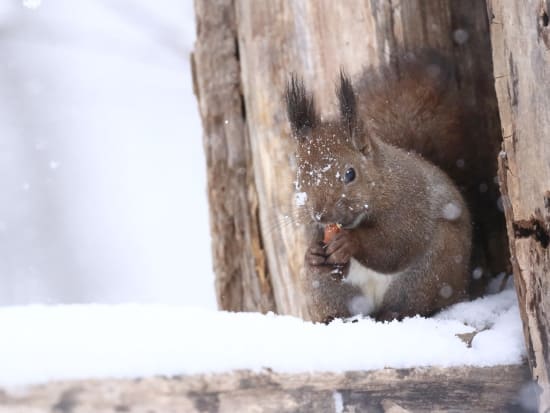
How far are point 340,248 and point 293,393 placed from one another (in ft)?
2.17

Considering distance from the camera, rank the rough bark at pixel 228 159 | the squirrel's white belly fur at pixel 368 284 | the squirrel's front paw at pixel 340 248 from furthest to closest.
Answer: the rough bark at pixel 228 159
the squirrel's white belly fur at pixel 368 284
the squirrel's front paw at pixel 340 248

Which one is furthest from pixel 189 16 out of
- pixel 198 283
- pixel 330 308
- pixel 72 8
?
pixel 330 308

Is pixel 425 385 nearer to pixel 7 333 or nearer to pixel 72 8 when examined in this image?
pixel 7 333

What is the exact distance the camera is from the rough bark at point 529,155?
1735 mm

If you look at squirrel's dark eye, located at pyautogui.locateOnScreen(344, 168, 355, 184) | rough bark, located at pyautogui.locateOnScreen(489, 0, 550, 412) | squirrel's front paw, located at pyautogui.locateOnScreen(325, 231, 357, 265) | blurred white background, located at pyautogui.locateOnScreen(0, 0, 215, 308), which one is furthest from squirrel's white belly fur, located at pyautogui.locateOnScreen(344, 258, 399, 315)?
blurred white background, located at pyautogui.locateOnScreen(0, 0, 215, 308)

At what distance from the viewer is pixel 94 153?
6.06 meters

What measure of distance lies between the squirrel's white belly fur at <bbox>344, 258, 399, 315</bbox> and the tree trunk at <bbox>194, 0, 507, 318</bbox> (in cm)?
20

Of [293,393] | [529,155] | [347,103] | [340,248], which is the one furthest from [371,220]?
[293,393]

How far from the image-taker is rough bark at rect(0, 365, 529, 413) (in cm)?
141

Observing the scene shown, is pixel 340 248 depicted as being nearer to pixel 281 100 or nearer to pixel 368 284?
pixel 368 284

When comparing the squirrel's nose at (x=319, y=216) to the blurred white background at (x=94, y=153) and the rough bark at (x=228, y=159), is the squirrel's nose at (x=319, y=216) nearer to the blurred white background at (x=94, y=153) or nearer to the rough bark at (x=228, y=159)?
the rough bark at (x=228, y=159)

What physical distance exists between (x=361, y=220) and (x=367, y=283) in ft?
0.61

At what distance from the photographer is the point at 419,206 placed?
7.60 ft

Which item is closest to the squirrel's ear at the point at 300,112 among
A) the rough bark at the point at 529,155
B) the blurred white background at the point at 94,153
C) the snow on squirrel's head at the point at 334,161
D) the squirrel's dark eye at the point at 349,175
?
the snow on squirrel's head at the point at 334,161
